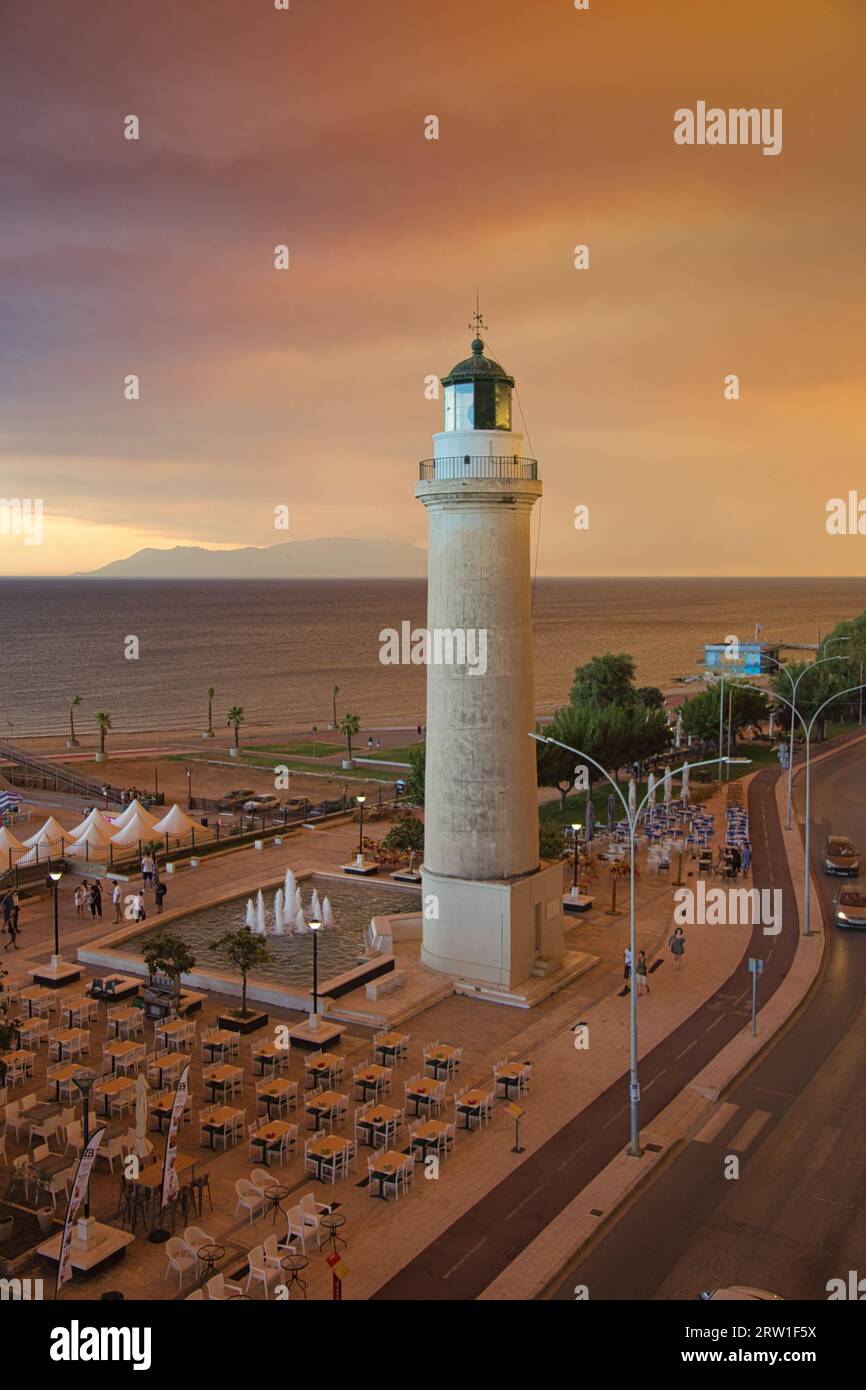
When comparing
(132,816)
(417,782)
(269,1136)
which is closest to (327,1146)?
(269,1136)

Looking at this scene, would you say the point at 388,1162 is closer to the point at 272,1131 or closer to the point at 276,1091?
the point at 272,1131

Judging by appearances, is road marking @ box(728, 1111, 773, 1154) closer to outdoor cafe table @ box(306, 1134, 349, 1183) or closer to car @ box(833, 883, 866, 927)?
outdoor cafe table @ box(306, 1134, 349, 1183)

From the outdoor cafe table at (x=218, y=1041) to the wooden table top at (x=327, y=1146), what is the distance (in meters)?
4.51

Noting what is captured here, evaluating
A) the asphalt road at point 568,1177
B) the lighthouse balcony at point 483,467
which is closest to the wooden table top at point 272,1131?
the asphalt road at point 568,1177

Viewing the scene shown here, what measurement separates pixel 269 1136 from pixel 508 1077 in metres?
5.06

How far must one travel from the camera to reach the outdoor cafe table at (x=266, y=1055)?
23.0 m

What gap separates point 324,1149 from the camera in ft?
62.4

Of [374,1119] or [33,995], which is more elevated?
[33,995]

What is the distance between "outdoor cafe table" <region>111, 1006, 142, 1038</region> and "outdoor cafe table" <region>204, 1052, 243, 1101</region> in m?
3.87

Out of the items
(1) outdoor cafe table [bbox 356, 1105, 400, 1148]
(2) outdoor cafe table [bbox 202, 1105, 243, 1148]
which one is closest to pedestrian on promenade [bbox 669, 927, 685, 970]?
(1) outdoor cafe table [bbox 356, 1105, 400, 1148]

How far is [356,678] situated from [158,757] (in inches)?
3180

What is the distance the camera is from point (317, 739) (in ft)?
294

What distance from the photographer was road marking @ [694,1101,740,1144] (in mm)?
20406

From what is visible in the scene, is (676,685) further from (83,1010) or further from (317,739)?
(83,1010)
